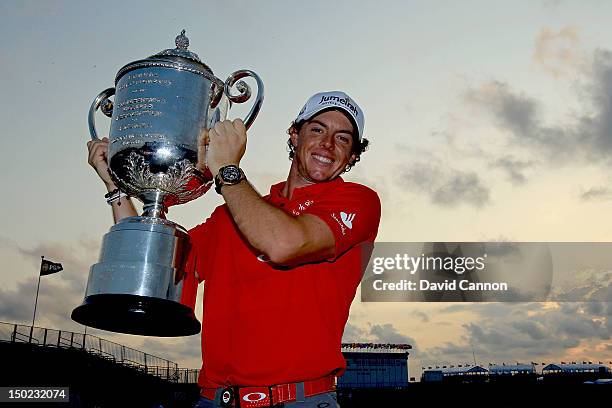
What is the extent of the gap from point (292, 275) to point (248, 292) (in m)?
0.20

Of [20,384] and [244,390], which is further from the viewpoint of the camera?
[20,384]

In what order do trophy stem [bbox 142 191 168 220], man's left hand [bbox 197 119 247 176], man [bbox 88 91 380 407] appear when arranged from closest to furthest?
man [bbox 88 91 380 407] → man's left hand [bbox 197 119 247 176] → trophy stem [bbox 142 191 168 220]

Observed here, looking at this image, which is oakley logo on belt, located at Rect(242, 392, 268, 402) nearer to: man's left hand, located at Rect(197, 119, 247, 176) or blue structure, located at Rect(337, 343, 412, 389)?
man's left hand, located at Rect(197, 119, 247, 176)

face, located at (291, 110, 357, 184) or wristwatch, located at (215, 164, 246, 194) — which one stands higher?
face, located at (291, 110, 357, 184)

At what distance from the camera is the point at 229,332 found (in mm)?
2645

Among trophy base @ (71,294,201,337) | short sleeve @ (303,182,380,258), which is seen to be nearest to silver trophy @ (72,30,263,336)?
trophy base @ (71,294,201,337)

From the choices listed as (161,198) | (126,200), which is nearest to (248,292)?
(161,198)

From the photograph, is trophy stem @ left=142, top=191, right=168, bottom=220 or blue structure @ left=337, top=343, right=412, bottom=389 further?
blue structure @ left=337, top=343, right=412, bottom=389

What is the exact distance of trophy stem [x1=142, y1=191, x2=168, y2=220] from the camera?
2.92m

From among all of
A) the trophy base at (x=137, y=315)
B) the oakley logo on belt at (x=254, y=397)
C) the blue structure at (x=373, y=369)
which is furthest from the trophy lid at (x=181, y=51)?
the blue structure at (x=373, y=369)

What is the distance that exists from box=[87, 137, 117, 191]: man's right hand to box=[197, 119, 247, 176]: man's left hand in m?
0.73

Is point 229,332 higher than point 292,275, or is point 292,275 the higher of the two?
point 292,275

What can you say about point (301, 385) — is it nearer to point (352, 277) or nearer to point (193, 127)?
point (352, 277)

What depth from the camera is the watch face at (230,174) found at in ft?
8.16
